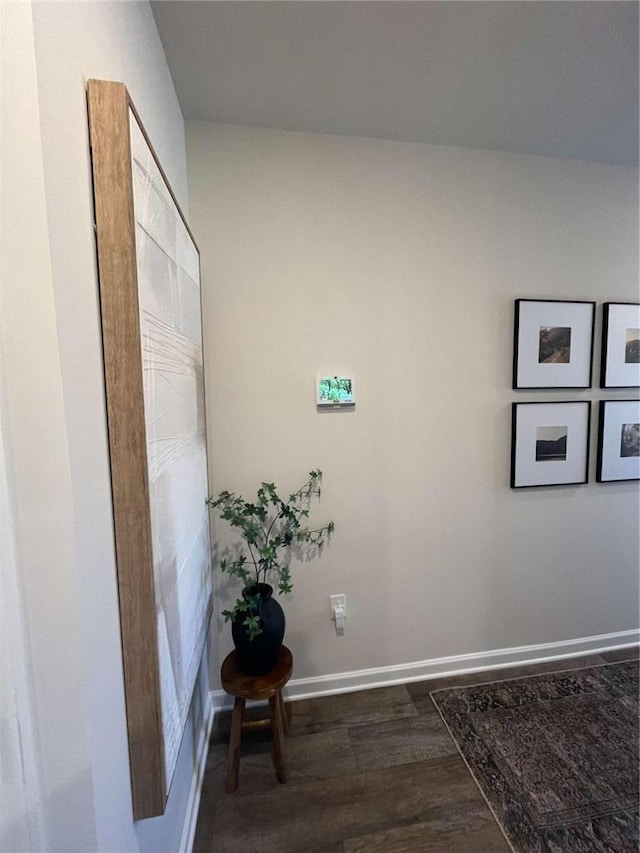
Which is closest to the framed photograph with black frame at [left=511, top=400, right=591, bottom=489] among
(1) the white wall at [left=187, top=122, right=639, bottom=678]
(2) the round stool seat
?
(1) the white wall at [left=187, top=122, right=639, bottom=678]

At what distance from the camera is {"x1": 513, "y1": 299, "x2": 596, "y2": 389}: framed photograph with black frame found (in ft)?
5.66

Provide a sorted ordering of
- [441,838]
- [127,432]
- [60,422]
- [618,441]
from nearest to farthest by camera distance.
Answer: [60,422]
[127,432]
[441,838]
[618,441]

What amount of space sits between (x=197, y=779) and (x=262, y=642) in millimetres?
557

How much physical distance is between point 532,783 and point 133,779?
145 centimetres

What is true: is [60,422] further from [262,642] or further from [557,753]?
[557,753]

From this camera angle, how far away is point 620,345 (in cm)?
181

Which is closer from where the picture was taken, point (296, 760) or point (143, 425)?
point (143, 425)

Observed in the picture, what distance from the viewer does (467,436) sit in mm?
1750

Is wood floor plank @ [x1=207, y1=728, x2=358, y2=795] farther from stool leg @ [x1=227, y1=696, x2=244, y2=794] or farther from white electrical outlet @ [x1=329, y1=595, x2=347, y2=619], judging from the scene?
white electrical outlet @ [x1=329, y1=595, x2=347, y2=619]

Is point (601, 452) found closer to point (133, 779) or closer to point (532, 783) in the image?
point (532, 783)

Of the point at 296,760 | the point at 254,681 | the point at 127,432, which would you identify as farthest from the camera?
the point at 296,760

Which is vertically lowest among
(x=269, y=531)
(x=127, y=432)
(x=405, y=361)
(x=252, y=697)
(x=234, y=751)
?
(x=234, y=751)

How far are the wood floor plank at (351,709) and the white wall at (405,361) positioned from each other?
0.12 m

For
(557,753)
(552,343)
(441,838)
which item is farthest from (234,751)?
(552,343)
